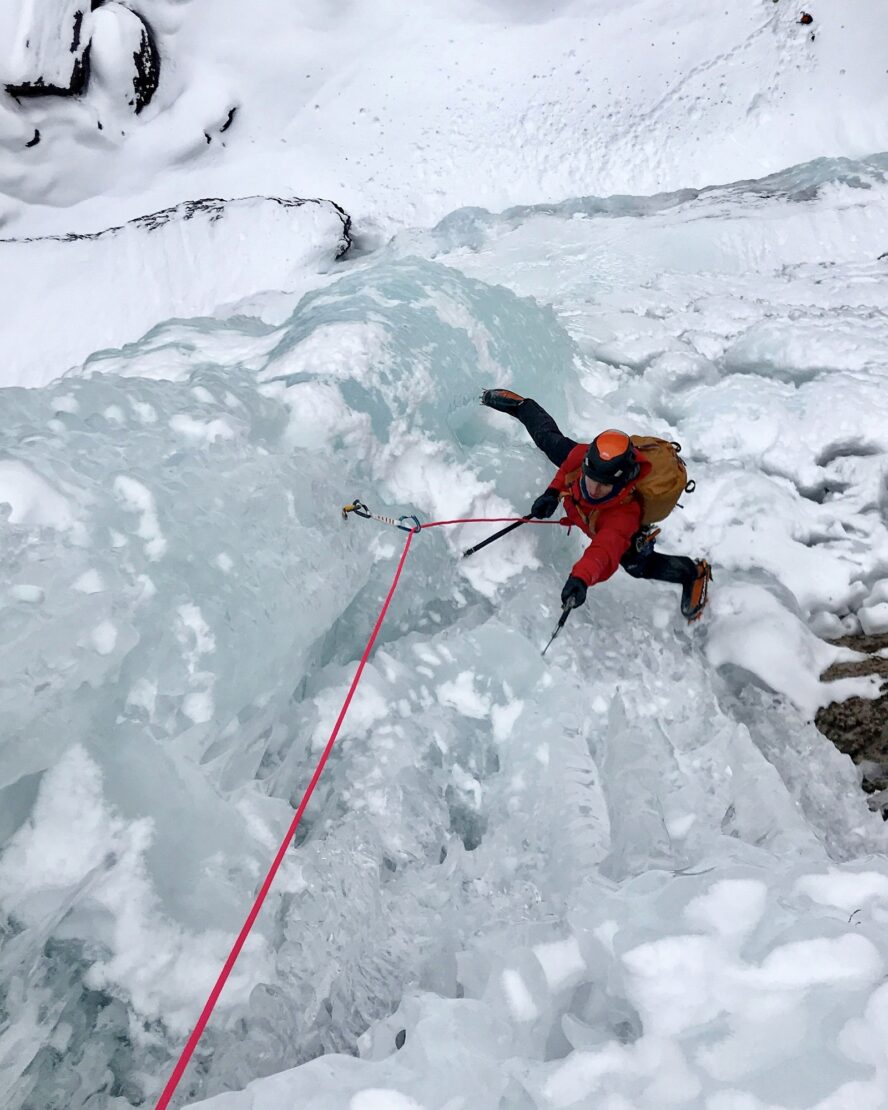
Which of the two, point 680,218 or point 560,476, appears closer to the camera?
point 560,476

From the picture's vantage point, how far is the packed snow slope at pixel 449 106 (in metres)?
6.43

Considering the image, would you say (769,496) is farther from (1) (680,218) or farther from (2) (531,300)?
(1) (680,218)

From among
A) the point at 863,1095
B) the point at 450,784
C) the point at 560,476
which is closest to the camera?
the point at 863,1095

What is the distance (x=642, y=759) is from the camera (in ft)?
8.30

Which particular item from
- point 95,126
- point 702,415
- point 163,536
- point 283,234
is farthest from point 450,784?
point 95,126

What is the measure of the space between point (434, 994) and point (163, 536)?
154 cm

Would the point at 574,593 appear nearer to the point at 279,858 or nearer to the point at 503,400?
the point at 503,400

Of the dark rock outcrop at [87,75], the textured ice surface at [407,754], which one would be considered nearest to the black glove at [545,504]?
the textured ice surface at [407,754]

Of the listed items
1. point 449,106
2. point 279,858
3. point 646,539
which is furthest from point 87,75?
point 279,858

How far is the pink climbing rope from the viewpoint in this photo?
150cm

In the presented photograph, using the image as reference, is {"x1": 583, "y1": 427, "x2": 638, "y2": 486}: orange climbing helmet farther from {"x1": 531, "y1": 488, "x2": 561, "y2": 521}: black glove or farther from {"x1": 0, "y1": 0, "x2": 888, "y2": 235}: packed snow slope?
{"x1": 0, "y1": 0, "x2": 888, "y2": 235}: packed snow slope

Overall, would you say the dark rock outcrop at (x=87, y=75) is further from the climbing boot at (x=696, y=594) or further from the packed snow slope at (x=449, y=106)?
the climbing boot at (x=696, y=594)

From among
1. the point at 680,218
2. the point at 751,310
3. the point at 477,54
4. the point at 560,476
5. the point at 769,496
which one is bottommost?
the point at 769,496

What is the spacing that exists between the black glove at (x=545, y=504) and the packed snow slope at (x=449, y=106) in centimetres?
444
